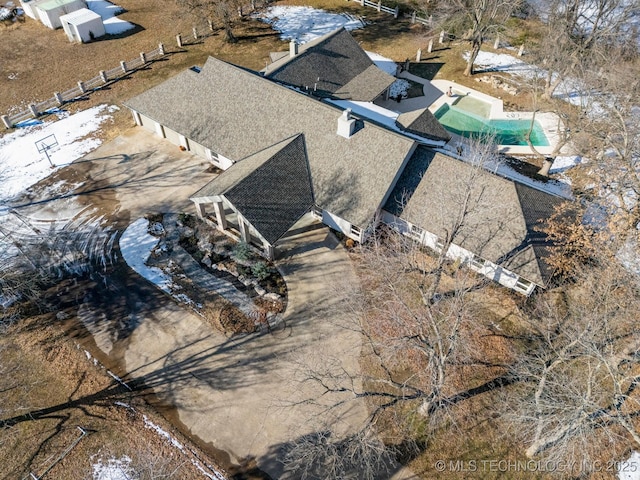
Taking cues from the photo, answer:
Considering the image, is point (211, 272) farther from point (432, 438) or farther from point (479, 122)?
point (479, 122)

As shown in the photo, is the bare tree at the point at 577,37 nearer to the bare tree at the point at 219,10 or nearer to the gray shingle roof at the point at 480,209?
the gray shingle roof at the point at 480,209

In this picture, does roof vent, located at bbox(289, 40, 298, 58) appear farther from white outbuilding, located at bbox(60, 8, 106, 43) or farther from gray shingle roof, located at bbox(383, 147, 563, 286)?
white outbuilding, located at bbox(60, 8, 106, 43)

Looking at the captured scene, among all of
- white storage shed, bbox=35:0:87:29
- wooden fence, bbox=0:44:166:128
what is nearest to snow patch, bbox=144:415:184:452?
wooden fence, bbox=0:44:166:128

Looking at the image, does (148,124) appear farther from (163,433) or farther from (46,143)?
(163,433)

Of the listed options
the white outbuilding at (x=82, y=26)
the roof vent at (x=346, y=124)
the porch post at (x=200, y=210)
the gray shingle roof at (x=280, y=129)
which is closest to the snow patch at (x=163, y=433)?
the porch post at (x=200, y=210)

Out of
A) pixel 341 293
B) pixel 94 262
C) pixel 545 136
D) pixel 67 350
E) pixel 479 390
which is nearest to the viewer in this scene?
pixel 479 390

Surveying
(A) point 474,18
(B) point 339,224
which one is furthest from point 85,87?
(A) point 474,18

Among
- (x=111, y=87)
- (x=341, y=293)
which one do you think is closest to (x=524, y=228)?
(x=341, y=293)
